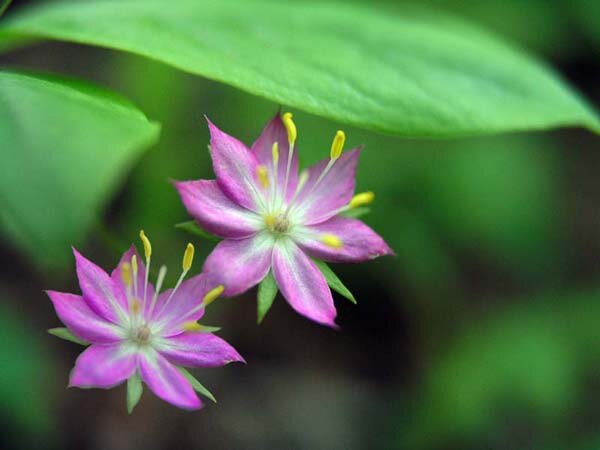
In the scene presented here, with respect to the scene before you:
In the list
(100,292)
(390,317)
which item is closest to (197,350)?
(100,292)

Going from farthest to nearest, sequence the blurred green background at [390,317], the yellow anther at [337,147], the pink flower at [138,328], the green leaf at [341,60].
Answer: the blurred green background at [390,317], the green leaf at [341,60], the yellow anther at [337,147], the pink flower at [138,328]

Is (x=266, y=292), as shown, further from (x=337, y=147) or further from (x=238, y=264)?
(x=337, y=147)

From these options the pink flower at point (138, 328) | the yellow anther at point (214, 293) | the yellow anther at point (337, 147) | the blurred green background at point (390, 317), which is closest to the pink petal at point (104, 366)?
the pink flower at point (138, 328)

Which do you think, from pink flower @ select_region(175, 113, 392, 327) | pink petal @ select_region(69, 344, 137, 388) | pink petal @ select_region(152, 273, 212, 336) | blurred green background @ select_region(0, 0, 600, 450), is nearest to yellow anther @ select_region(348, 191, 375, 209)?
pink flower @ select_region(175, 113, 392, 327)

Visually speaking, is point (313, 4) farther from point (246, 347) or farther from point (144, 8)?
point (246, 347)

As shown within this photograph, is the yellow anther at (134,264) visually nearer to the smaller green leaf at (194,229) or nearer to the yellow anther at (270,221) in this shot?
the smaller green leaf at (194,229)

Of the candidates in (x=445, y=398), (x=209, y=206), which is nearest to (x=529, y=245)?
(x=445, y=398)
